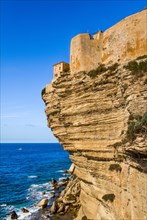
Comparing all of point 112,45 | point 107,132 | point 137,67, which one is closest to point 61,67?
point 112,45

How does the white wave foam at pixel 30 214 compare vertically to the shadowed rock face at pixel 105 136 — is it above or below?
below

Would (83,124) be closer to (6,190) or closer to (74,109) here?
(74,109)

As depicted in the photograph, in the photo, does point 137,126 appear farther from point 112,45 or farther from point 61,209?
point 61,209

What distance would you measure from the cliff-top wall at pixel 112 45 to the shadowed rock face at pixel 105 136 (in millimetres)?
1228

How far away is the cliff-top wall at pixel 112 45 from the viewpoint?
16484 millimetres

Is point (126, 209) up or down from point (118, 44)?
down

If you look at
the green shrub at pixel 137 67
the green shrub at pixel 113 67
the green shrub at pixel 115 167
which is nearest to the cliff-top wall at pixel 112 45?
the green shrub at pixel 113 67

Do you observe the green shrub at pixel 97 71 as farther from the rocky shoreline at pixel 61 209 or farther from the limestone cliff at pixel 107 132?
the rocky shoreline at pixel 61 209

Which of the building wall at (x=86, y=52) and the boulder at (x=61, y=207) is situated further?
the boulder at (x=61, y=207)

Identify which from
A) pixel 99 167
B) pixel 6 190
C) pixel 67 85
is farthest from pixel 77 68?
pixel 6 190

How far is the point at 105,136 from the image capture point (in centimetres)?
1748

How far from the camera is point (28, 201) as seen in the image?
3772cm

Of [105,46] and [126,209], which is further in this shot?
[105,46]

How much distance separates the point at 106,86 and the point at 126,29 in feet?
13.5
